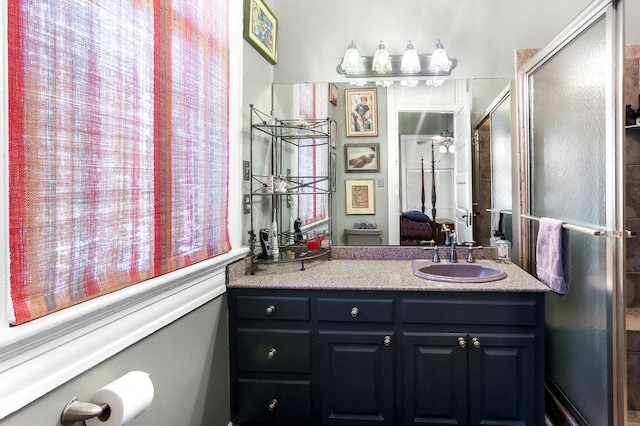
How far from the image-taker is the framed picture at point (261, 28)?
2.07 meters

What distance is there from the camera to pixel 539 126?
2049 millimetres

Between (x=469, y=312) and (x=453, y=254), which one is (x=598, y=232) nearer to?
(x=469, y=312)

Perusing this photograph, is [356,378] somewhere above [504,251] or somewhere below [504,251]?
below

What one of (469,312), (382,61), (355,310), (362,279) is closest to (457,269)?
(469,312)

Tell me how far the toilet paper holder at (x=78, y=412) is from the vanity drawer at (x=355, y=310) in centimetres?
103

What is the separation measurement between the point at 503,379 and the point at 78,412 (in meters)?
1.61

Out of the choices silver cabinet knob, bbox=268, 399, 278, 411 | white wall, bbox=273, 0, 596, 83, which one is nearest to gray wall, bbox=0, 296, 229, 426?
silver cabinet knob, bbox=268, 399, 278, 411

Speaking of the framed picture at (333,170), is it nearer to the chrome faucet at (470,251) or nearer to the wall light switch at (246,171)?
the wall light switch at (246,171)

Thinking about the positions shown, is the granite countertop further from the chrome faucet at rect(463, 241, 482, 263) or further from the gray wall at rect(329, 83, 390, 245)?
the gray wall at rect(329, 83, 390, 245)

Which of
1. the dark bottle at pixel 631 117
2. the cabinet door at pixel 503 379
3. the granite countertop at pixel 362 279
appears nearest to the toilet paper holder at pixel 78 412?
the granite countertop at pixel 362 279

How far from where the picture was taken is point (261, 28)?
2234mm

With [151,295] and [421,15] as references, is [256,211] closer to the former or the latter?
[151,295]

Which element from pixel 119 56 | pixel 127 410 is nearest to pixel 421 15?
pixel 119 56

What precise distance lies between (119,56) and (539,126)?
6.29 ft
